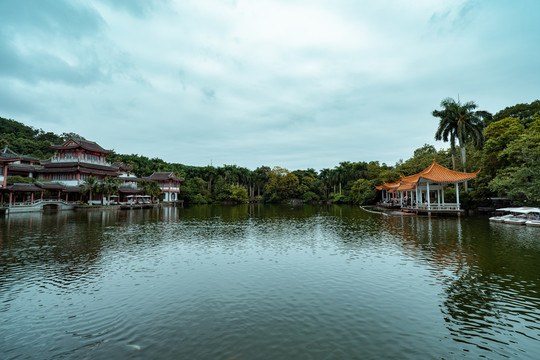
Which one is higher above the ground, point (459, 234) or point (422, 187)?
point (422, 187)

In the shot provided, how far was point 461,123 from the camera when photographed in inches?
1549

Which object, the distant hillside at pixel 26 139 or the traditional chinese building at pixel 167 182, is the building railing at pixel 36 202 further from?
the distant hillside at pixel 26 139

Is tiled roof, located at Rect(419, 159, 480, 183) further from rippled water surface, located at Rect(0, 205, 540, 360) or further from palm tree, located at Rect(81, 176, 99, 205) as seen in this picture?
palm tree, located at Rect(81, 176, 99, 205)

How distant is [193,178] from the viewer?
79.3 meters

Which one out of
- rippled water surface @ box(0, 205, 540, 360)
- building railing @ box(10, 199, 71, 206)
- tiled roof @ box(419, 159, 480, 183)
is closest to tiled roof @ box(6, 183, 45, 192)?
building railing @ box(10, 199, 71, 206)

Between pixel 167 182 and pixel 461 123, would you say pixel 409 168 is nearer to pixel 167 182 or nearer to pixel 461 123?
pixel 461 123

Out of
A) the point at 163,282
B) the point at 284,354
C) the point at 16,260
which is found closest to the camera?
the point at 284,354

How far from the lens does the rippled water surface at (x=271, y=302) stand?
5953 millimetres

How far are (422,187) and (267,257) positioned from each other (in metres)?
32.1

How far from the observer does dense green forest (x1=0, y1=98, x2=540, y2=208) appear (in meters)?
29.0

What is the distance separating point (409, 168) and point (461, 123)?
66.1 ft

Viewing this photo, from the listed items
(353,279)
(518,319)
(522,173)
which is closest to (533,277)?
(518,319)

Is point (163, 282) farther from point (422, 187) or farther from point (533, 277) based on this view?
point (422, 187)

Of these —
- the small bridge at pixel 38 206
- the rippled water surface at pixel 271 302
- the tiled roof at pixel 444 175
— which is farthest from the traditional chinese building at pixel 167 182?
the tiled roof at pixel 444 175
